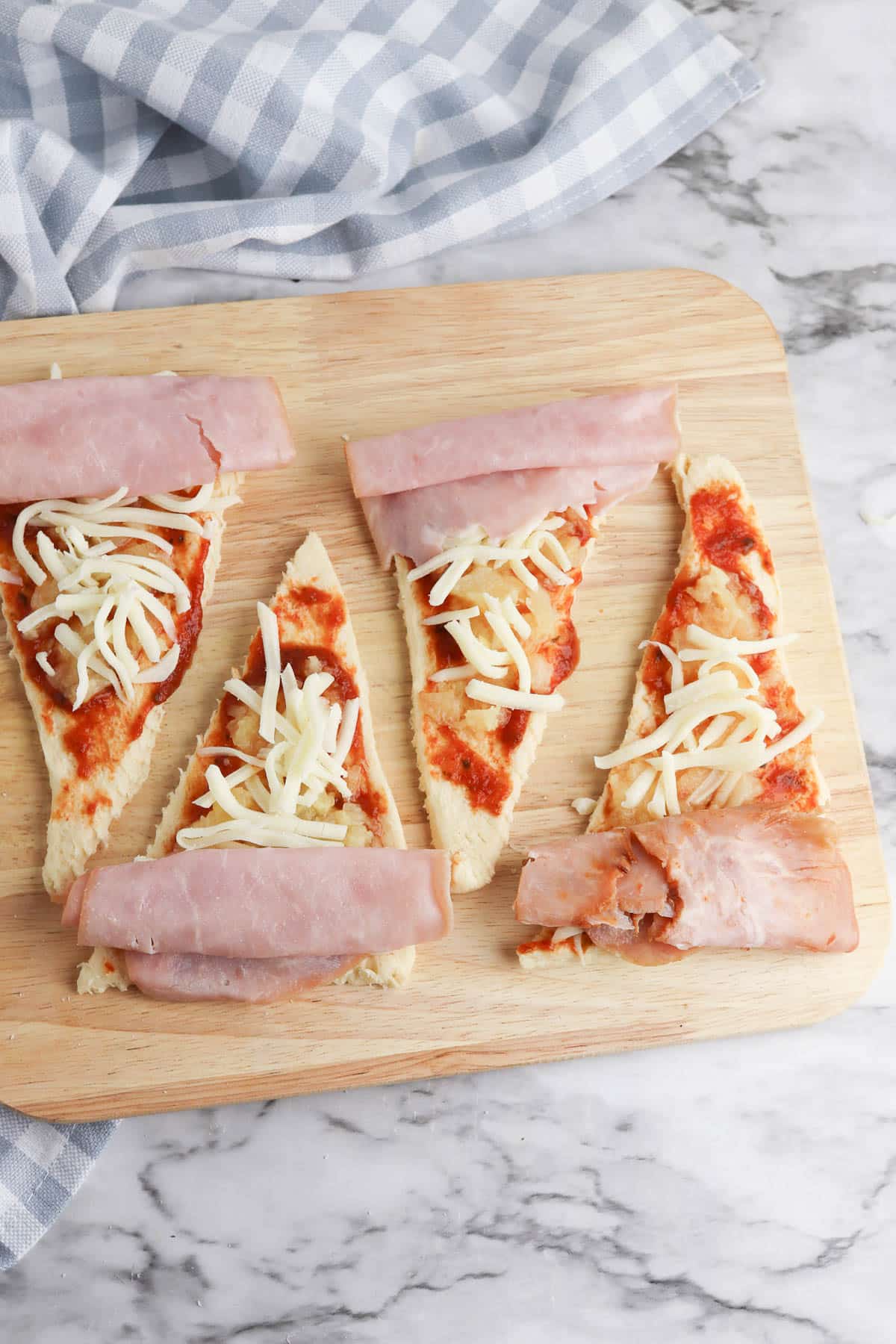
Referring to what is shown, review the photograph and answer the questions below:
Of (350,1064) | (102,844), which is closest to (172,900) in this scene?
(102,844)

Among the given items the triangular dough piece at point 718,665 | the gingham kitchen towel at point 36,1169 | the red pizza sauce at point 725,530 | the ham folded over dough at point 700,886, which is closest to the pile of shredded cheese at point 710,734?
the triangular dough piece at point 718,665

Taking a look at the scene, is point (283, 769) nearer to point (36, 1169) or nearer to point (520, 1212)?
point (36, 1169)

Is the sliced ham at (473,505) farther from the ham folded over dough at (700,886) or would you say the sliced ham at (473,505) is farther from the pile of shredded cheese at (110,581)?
A: the ham folded over dough at (700,886)

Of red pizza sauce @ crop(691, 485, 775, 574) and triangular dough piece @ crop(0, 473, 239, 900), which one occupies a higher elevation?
red pizza sauce @ crop(691, 485, 775, 574)

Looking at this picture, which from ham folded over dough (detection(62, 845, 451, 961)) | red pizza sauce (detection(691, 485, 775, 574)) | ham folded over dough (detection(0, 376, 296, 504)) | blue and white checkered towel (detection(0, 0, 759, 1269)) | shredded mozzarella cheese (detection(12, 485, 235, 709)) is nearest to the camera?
ham folded over dough (detection(62, 845, 451, 961))

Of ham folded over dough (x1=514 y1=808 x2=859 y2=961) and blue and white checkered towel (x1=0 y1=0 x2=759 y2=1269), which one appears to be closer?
ham folded over dough (x1=514 y1=808 x2=859 y2=961)

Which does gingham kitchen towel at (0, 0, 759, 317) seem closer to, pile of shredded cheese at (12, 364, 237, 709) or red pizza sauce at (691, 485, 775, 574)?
pile of shredded cheese at (12, 364, 237, 709)

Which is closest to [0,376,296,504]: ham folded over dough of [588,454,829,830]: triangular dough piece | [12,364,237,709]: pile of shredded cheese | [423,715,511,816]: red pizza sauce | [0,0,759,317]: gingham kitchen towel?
[12,364,237,709]: pile of shredded cheese
